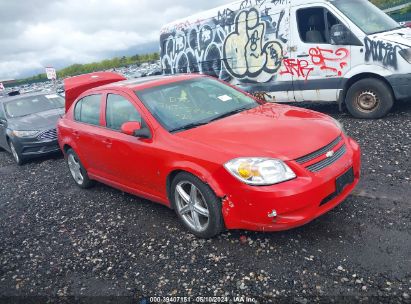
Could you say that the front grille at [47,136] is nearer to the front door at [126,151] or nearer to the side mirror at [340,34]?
the front door at [126,151]

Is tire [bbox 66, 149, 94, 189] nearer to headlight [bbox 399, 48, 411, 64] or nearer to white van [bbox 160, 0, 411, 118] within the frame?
white van [bbox 160, 0, 411, 118]

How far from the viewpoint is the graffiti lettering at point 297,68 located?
727 centimetres

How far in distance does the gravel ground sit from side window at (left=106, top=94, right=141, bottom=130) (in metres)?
1.16

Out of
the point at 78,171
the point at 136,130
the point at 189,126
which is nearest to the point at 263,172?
the point at 189,126

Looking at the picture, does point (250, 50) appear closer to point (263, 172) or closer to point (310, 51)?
point (310, 51)

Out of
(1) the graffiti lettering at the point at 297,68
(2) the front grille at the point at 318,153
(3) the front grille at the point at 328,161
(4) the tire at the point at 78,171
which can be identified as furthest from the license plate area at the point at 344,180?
(1) the graffiti lettering at the point at 297,68

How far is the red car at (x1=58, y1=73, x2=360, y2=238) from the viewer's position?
10.3ft

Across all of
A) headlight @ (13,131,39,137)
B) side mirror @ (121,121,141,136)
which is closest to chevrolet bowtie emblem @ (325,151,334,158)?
side mirror @ (121,121,141,136)

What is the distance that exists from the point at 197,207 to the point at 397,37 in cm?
513

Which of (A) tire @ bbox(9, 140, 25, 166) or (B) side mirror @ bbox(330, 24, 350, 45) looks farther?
(A) tire @ bbox(9, 140, 25, 166)

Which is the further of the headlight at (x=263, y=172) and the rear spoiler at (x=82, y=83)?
the rear spoiler at (x=82, y=83)

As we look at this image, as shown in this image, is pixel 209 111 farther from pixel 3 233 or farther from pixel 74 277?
pixel 3 233

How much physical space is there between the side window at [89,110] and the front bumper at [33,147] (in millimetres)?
2929

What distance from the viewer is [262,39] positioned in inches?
304
